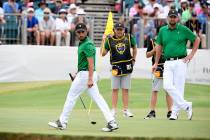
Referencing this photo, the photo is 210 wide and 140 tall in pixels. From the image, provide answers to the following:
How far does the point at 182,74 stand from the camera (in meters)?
17.7

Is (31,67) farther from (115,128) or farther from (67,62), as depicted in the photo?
(115,128)

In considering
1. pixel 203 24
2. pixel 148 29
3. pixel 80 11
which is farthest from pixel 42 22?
pixel 203 24

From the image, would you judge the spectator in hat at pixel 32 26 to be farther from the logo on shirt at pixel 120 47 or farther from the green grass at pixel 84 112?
the logo on shirt at pixel 120 47

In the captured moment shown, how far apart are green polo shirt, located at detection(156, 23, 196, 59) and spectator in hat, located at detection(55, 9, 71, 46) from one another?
1098cm

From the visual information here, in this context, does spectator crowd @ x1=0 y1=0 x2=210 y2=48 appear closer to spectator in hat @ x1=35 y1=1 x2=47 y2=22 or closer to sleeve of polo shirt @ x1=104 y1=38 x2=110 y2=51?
spectator in hat @ x1=35 y1=1 x2=47 y2=22

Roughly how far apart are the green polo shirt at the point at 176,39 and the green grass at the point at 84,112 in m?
1.45

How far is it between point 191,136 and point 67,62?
48.3ft

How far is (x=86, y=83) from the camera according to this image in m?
15.6

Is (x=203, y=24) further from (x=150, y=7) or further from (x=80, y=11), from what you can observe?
(x=80, y=11)

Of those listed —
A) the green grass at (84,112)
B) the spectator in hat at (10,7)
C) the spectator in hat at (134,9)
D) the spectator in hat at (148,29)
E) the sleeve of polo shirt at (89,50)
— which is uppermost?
the sleeve of polo shirt at (89,50)

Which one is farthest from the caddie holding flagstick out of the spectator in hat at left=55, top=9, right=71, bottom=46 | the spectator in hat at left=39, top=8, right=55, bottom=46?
the spectator in hat at left=55, top=9, right=71, bottom=46

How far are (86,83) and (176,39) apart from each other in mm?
3011

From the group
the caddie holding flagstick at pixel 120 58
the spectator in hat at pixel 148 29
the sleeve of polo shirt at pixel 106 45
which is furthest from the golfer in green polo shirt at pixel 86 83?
the spectator in hat at pixel 148 29

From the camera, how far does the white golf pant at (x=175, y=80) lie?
57.4 ft
